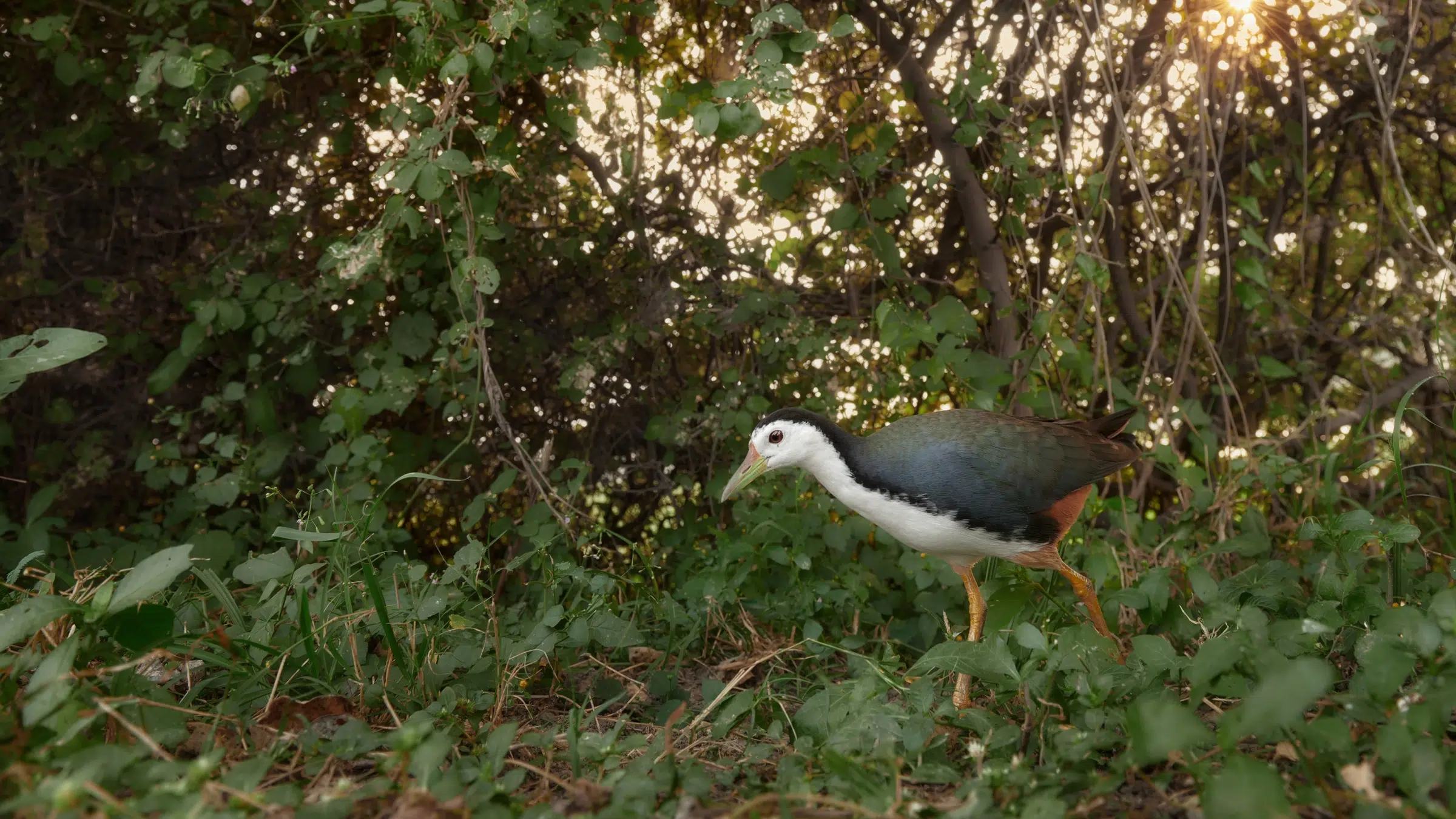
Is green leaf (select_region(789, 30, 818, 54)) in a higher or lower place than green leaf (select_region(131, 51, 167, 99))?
higher

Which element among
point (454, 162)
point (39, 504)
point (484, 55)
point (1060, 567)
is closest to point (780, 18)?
point (484, 55)

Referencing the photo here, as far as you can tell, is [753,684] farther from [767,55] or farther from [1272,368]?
[1272,368]

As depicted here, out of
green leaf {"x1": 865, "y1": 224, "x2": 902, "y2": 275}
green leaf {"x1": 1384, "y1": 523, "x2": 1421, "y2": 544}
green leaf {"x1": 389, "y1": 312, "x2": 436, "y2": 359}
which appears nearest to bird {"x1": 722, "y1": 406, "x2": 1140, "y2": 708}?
green leaf {"x1": 1384, "y1": 523, "x2": 1421, "y2": 544}

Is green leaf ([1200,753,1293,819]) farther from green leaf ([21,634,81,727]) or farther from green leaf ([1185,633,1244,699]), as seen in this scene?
green leaf ([21,634,81,727])

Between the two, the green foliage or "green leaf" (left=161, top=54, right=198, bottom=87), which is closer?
the green foliage

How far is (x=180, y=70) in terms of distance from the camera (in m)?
3.25

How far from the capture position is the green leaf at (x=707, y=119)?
2.81 meters

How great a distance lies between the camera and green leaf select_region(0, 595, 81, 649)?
1861mm

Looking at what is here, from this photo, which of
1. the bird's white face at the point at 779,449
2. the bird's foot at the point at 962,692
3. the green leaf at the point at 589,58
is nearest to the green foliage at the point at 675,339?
the green leaf at the point at 589,58

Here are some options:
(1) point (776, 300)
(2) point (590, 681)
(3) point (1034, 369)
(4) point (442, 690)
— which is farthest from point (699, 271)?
(4) point (442, 690)

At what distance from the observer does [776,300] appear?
3977 millimetres

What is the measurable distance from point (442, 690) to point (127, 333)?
9.11 feet

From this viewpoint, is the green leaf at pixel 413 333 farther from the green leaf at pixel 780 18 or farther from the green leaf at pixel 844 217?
the green leaf at pixel 780 18

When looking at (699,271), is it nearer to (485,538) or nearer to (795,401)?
(795,401)
